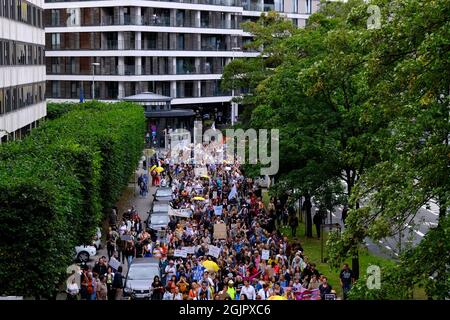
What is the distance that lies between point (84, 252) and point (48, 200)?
33.5ft

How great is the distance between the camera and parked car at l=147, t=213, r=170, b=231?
4200cm

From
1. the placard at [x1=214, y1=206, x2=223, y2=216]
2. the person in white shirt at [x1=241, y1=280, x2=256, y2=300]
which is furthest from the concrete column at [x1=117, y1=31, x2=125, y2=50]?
the person in white shirt at [x1=241, y1=280, x2=256, y2=300]

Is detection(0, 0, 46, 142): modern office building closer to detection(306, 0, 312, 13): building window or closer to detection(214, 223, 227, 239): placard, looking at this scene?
detection(214, 223, 227, 239): placard

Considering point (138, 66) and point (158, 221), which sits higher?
Result: point (138, 66)

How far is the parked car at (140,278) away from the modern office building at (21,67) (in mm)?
20735

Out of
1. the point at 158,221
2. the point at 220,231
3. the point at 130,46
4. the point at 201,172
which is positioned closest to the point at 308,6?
the point at 130,46

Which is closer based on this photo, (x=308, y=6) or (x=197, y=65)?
(x=197, y=65)

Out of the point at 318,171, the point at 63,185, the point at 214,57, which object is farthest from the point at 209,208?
the point at 214,57

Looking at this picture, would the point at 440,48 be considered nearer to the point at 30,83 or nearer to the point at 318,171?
the point at 318,171

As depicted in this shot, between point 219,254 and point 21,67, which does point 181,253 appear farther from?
point 21,67

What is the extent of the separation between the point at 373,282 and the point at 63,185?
14761mm

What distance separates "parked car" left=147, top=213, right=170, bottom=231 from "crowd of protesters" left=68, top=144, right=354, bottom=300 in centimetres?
48

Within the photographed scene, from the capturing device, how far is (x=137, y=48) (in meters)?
99.2
